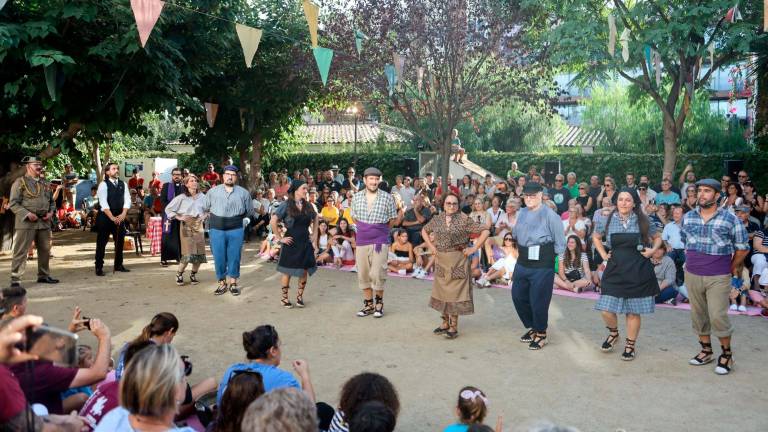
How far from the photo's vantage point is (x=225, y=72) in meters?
16.4

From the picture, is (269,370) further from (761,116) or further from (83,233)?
(761,116)

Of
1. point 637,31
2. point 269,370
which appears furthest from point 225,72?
point 269,370

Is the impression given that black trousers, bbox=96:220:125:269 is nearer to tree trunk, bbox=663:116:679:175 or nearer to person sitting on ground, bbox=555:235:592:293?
person sitting on ground, bbox=555:235:592:293

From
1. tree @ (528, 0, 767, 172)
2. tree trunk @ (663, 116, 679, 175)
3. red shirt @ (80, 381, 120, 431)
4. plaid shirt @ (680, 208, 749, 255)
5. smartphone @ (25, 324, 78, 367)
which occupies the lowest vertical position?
red shirt @ (80, 381, 120, 431)

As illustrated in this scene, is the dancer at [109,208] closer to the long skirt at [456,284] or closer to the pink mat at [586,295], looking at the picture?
the pink mat at [586,295]

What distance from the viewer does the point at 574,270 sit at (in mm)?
9375

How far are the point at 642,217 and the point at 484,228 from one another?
4.92 feet

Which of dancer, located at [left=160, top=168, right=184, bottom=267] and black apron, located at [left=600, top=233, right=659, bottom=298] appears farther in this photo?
dancer, located at [left=160, top=168, right=184, bottom=267]

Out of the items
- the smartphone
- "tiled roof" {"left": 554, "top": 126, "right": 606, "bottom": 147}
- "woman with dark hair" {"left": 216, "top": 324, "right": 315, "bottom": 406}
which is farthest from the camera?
"tiled roof" {"left": 554, "top": 126, "right": 606, "bottom": 147}

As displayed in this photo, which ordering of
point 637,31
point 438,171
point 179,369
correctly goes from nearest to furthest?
point 179,369 → point 637,31 → point 438,171

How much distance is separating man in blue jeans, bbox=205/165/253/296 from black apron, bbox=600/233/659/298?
179 inches

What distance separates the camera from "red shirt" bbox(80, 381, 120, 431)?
3.54m

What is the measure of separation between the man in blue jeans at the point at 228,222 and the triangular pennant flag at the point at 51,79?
10.2 feet

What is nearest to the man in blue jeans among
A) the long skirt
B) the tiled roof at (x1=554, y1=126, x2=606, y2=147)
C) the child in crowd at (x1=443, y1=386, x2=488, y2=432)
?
the long skirt
